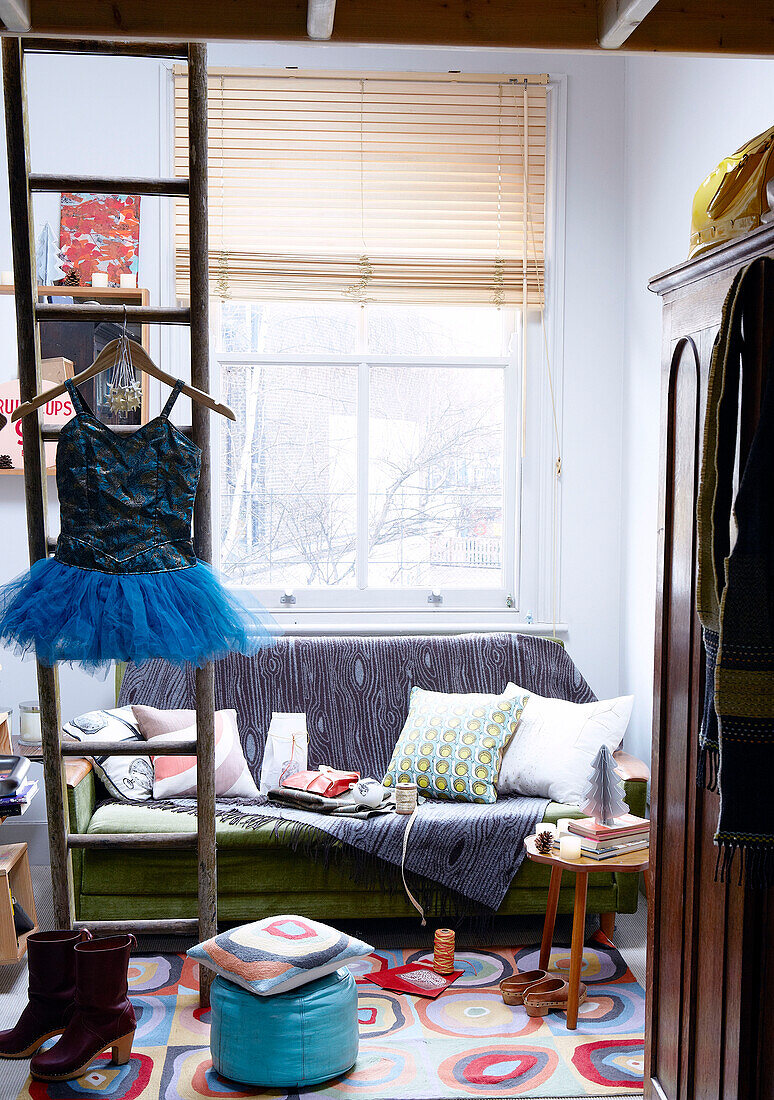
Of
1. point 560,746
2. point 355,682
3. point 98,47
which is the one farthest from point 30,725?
point 98,47

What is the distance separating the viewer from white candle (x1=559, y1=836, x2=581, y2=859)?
277cm

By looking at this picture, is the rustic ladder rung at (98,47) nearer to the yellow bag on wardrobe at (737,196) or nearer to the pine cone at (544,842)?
the yellow bag on wardrobe at (737,196)

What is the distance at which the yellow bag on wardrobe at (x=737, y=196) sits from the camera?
1.60 metres

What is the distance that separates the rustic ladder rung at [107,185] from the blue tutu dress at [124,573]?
1.52 ft

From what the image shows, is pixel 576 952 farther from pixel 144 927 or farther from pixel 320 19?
pixel 320 19

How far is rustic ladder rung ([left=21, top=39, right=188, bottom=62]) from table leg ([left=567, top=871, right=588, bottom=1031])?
228 centimetres

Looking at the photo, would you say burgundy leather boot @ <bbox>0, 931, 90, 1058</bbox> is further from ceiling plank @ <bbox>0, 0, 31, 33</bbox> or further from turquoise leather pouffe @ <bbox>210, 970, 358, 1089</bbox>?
Answer: ceiling plank @ <bbox>0, 0, 31, 33</bbox>

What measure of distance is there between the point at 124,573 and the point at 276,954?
975 millimetres

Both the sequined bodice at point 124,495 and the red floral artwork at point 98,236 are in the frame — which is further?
the red floral artwork at point 98,236

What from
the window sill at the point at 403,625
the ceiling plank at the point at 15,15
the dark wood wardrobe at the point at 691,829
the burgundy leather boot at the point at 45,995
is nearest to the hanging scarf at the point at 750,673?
the dark wood wardrobe at the point at 691,829

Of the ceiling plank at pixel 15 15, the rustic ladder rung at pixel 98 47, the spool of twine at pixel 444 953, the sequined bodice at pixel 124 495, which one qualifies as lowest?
the spool of twine at pixel 444 953

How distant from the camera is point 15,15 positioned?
1.37m

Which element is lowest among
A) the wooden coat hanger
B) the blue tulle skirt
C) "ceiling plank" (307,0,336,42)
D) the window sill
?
the window sill

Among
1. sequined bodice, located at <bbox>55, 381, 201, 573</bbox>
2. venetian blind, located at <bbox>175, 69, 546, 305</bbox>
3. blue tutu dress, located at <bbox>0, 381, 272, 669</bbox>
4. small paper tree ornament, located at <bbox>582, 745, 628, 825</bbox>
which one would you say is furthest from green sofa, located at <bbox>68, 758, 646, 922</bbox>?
venetian blind, located at <bbox>175, 69, 546, 305</bbox>
